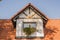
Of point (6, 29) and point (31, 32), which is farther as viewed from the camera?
point (6, 29)

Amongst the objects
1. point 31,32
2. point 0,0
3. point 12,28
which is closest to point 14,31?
point 12,28

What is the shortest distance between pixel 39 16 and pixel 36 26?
1.09 metres

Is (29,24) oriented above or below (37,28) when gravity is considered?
above

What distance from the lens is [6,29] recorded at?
19.9 meters

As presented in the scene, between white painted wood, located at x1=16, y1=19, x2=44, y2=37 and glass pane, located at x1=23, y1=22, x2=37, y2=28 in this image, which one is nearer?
white painted wood, located at x1=16, y1=19, x2=44, y2=37

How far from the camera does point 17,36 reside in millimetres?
18281

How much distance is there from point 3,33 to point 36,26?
3.36m

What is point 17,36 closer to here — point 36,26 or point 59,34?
point 36,26

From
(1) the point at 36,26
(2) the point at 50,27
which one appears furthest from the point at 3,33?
(2) the point at 50,27

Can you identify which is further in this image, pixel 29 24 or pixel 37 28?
pixel 29 24

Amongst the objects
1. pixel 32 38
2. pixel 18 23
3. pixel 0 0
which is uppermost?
pixel 0 0

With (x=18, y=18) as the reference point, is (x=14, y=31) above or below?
below

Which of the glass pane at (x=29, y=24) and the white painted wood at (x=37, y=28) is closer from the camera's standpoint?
the white painted wood at (x=37, y=28)

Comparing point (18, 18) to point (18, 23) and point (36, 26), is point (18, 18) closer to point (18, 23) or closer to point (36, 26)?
point (18, 23)
